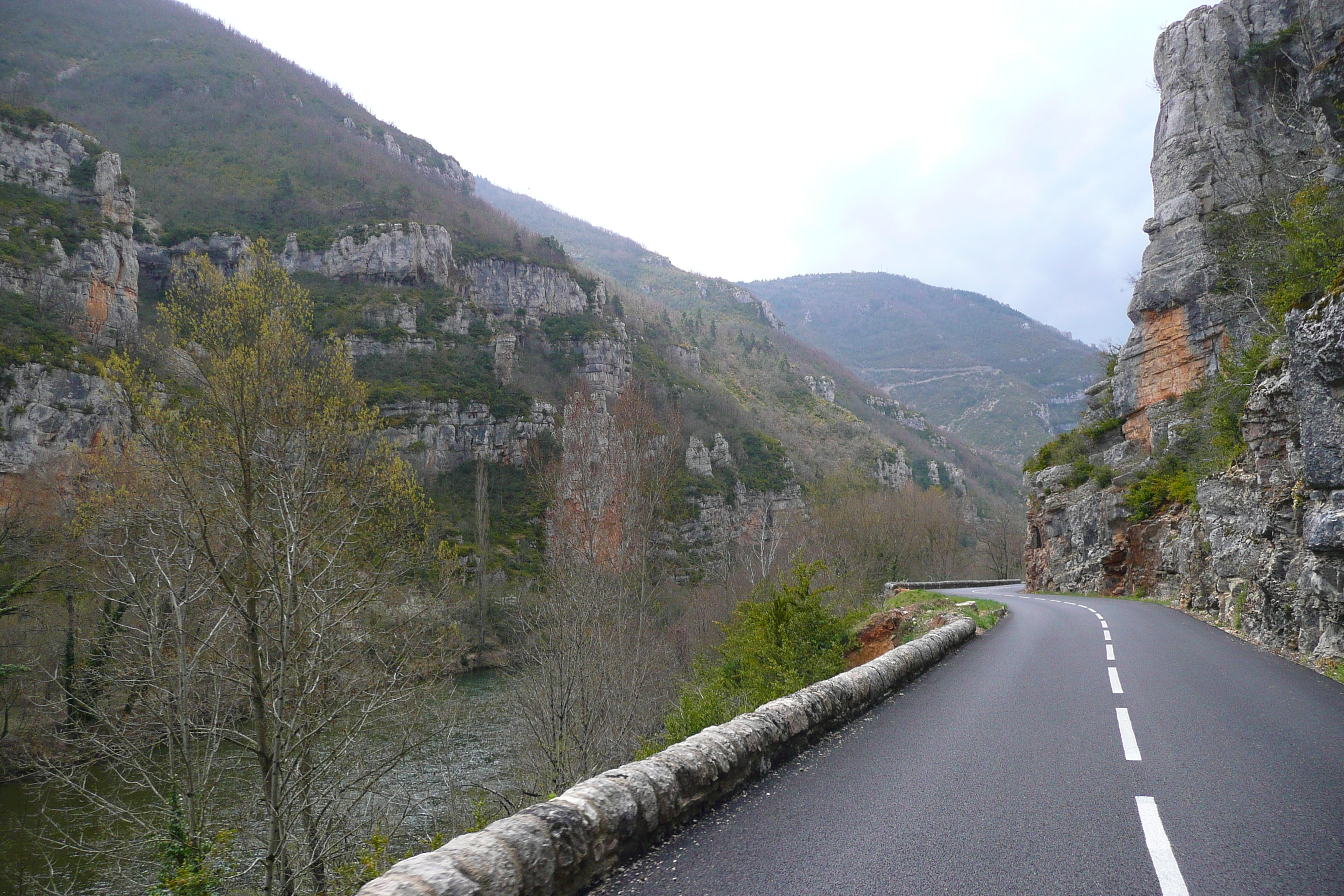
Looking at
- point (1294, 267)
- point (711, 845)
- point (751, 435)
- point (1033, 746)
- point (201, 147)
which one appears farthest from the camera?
point (201, 147)

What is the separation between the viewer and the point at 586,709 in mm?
19406

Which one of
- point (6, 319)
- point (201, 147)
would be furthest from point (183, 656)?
point (201, 147)

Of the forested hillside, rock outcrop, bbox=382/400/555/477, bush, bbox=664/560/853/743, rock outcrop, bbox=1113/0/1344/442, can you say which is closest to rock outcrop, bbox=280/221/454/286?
the forested hillside

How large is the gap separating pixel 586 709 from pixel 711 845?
1638cm

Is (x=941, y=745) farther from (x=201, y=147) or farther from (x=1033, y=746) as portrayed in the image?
(x=201, y=147)

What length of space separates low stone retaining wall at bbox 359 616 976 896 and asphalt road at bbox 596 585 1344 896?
164 mm

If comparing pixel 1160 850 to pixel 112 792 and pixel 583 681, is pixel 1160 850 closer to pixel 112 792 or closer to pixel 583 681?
pixel 583 681

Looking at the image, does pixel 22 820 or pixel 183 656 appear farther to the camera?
pixel 22 820

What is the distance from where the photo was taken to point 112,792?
781 inches

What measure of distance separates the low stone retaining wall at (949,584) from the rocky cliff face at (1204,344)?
360cm

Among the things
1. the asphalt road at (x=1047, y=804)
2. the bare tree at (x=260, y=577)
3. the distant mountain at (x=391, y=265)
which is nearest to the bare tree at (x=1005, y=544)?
the distant mountain at (x=391, y=265)

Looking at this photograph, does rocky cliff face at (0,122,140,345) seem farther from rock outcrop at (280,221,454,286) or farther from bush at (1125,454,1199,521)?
bush at (1125,454,1199,521)

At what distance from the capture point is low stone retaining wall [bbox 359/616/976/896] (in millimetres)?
2926

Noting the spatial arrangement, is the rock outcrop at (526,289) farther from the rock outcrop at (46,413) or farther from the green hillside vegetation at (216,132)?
the rock outcrop at (46,413)
